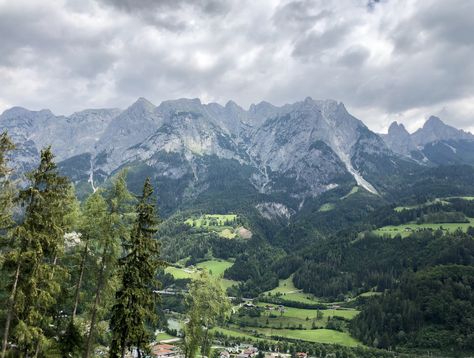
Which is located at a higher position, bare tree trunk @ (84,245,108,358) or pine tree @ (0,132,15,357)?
pine tree @ (0,132,15,357)

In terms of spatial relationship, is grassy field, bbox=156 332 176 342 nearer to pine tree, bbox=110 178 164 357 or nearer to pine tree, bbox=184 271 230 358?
pine tree, bbox=184 271 230 358

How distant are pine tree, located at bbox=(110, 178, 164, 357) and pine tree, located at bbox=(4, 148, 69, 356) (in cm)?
591

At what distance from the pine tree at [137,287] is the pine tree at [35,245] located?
5.91 m

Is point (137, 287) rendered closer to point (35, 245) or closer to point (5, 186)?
point (35, 245)

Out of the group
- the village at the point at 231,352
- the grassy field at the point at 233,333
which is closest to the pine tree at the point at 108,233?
the village at the point at 231,352

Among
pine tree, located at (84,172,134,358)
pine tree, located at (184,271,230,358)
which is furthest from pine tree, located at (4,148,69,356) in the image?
pine tree, located at (184,271,230,358)

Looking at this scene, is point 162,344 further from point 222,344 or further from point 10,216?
point 10,216

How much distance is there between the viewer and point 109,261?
41062 mm

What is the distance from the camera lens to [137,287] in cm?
3853

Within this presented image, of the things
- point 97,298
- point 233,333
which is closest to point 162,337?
point 233,333

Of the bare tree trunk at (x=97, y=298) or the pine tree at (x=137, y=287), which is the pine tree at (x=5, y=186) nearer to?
the bare tree trunk at (x=97, y=298)

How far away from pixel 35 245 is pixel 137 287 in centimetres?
976

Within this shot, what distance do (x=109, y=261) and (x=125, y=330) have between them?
686 cm

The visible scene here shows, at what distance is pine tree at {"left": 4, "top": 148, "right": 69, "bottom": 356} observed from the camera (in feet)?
108
